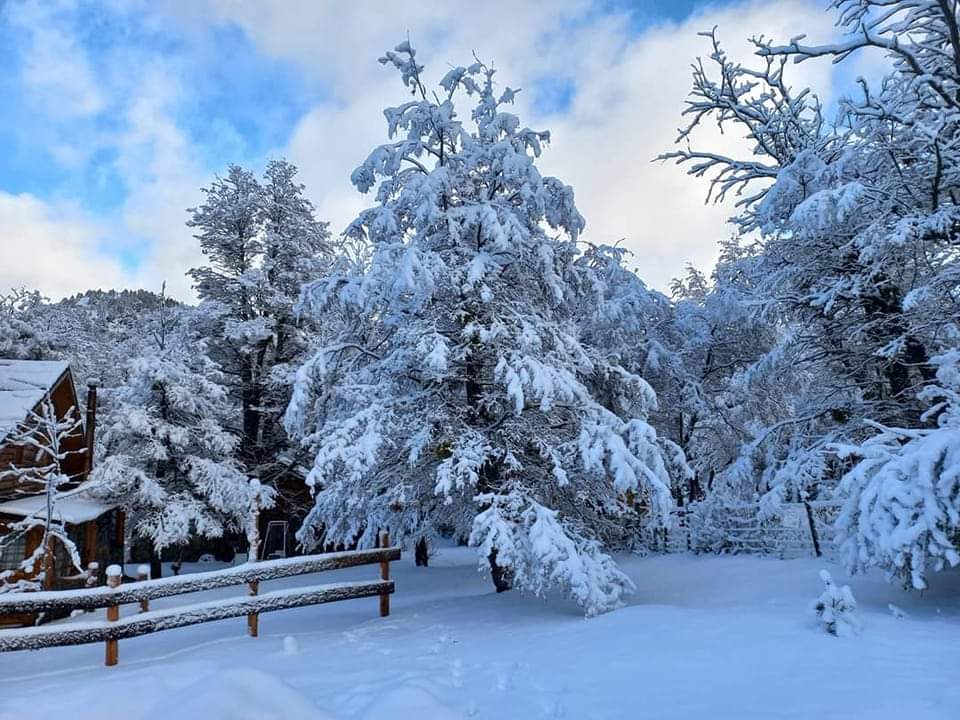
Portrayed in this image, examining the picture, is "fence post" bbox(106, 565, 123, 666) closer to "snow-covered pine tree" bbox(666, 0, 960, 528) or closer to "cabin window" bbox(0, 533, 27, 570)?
"snow-covered pine tree" bbox(666, 0, 960, 528)

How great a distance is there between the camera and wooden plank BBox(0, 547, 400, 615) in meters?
6.22

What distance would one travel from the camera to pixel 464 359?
1002 centimetres

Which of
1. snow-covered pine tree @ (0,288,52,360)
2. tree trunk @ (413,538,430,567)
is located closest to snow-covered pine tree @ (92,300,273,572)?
tree trunk @ (413,538,430,567)

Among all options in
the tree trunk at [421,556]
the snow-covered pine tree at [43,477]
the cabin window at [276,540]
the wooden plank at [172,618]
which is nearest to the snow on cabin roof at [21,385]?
the snow-covered pine tree at [43,477]

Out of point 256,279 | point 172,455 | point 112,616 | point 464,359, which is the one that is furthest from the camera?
point 256,279

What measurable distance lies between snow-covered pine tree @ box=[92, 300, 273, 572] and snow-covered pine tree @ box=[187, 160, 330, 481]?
2.03 metres

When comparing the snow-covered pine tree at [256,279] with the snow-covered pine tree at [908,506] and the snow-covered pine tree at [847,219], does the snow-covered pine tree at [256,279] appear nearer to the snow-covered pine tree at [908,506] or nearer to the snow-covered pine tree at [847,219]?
the snow-covered pine tree at [847,219]

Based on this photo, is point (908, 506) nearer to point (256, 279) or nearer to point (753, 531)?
point (753, 531)

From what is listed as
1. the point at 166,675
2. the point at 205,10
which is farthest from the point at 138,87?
the point at 166,675

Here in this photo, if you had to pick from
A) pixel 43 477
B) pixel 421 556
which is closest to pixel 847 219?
pixel 421 556

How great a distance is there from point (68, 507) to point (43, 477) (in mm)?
1067

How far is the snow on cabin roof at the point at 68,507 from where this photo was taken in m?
13.4

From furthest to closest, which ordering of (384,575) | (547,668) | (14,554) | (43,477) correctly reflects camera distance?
1. (43,477)
2. (14,554)
3. (384,575)
4. (547,668)

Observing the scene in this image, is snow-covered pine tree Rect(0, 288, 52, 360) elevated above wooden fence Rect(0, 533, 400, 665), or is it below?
above
